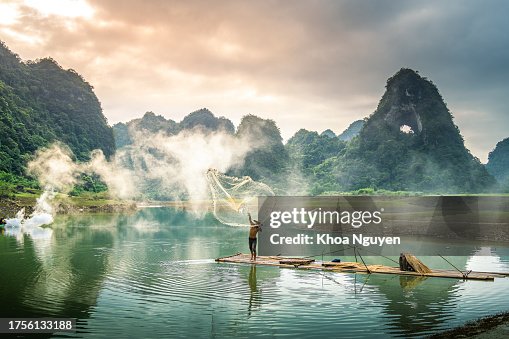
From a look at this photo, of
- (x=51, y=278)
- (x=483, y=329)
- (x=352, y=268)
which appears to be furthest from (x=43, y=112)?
(x=483, y=329)

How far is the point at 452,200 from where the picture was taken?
191ft

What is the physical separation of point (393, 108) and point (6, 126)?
83844 mm

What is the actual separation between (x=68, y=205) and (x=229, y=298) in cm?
6850

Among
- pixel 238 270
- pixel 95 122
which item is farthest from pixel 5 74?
pixel 238 270

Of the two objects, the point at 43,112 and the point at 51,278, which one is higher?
the point at 43,112

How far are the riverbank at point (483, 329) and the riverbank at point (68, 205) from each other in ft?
191

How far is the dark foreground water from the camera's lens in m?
11.2

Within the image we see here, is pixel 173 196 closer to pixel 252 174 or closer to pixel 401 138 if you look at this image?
pixel 252 174

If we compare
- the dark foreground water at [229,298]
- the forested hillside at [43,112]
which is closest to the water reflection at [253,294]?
the dark foreground water at [229,298]

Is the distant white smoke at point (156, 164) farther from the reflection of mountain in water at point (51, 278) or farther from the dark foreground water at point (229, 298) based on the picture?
the dark foreground water at point (229, 298)

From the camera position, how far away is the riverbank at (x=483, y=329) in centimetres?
1004

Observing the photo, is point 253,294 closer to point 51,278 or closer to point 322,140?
point 51,278

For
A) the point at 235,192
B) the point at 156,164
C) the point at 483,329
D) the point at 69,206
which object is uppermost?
the point at 156,164

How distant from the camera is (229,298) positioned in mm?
14281
